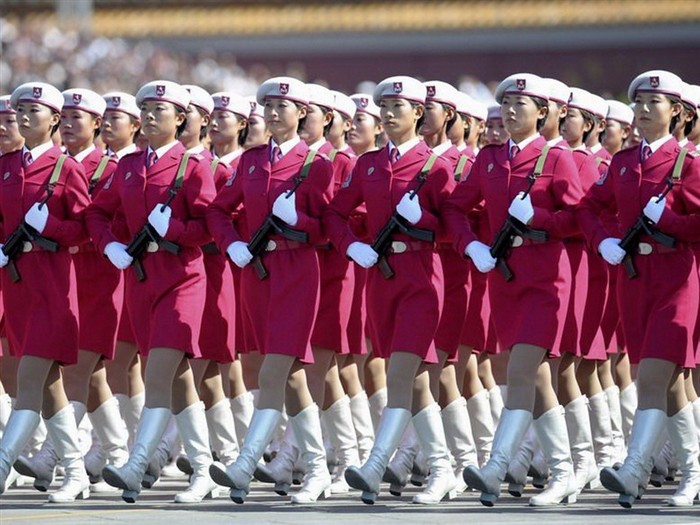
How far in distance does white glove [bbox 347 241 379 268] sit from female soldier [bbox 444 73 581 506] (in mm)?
419

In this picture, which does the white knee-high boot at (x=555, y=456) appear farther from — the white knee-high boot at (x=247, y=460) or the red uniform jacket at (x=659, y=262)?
the white knee-high boot at (x=247, y=460)

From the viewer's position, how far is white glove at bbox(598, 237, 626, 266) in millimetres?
10648

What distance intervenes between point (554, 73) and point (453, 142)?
66.3 ft

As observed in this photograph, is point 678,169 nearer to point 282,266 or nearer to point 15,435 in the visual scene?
point 282,266

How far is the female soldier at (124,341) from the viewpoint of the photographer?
12258 mm

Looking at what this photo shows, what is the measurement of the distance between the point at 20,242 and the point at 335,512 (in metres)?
2.09

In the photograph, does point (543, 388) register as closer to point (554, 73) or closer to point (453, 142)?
point (453, 142)

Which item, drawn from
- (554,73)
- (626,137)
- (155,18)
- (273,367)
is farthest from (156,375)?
(155,18)

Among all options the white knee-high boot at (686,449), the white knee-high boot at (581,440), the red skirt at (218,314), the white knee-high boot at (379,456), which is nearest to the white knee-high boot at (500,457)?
the white knee-high boot at (379,456)

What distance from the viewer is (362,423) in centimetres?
1212

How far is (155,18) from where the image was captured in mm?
36969

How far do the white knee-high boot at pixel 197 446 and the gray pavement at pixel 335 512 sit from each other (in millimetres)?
86

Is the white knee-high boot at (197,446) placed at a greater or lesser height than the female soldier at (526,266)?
lesser

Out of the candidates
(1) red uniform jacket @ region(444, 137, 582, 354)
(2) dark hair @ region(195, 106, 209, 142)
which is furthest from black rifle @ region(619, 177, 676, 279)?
(2) dark hair @ region(195, 106, 209, 142)
